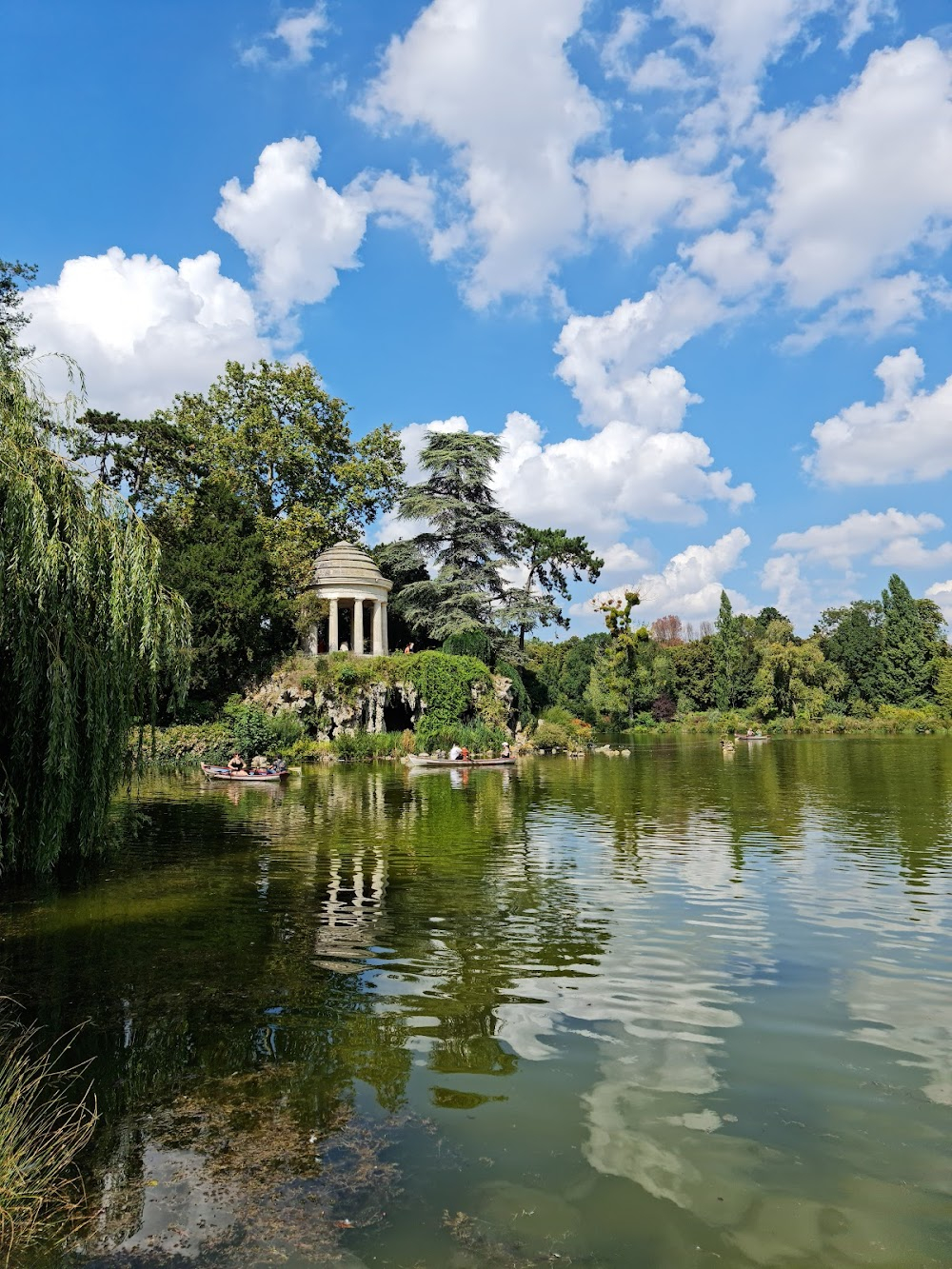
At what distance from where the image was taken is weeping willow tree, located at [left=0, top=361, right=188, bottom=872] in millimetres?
10109

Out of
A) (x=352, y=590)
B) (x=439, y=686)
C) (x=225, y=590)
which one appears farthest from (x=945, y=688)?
(x=225, y=590)

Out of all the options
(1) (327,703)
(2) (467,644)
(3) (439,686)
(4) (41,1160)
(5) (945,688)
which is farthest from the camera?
(5) (945,688)

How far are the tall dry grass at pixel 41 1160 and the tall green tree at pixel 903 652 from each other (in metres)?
75.2

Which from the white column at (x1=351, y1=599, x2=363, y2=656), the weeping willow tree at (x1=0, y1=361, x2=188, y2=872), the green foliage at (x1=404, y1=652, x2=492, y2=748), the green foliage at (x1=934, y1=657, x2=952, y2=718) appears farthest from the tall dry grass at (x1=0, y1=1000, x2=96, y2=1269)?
the green foliage at (x1=934, y1=657, x2=952, y2=718)

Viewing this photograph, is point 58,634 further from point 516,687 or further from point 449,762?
point 516,687

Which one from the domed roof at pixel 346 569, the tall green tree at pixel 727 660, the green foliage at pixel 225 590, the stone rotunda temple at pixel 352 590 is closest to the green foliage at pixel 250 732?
the green foliage at pixel 225 590

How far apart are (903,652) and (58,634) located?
A: 73.8m

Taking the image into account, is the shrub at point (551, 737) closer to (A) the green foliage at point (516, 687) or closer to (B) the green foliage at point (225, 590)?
(A) the green foliage at point (516, 687)

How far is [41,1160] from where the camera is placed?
4488mm

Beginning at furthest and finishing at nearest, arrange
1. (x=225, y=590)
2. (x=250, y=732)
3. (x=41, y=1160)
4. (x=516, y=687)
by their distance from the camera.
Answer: (x=516, y=687)
(x=225, y=590)
(x=250, y=732)
(x=41, y=1160)

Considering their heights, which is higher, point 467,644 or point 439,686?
point 467,644

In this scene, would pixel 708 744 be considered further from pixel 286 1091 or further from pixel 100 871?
pixel 286 1091

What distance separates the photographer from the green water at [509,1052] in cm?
415

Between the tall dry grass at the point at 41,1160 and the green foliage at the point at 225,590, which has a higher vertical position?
the green foliage at the point at 225,590
